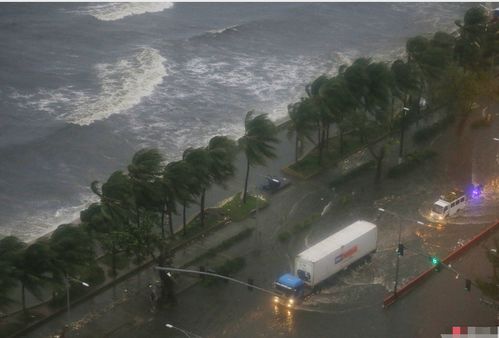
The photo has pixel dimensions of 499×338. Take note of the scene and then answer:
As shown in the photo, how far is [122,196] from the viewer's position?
59094 mm

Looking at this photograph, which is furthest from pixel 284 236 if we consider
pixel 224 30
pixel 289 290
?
pixel 224 30

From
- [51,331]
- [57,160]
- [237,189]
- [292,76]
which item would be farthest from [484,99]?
[51,331]

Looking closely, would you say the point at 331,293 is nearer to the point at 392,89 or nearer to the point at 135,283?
the point at 135,283

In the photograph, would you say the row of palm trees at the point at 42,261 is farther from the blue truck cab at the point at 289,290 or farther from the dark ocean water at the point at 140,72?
the dark ocean water at the point at 140,72

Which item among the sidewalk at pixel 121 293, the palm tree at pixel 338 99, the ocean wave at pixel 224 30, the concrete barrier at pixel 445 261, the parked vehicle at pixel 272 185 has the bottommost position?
the sidewalk at pixel 121 293

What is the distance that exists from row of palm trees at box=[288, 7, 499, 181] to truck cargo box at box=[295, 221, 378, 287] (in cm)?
1585

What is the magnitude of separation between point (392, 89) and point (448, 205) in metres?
16.9

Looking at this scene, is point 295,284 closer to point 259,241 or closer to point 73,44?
point 259,241

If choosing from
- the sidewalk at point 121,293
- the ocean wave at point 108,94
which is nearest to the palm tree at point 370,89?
the sidewalk at point 121,293

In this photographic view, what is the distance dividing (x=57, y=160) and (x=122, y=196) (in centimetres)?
3051

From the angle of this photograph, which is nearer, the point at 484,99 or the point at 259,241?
the point at 259,241

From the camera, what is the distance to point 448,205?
224 ft

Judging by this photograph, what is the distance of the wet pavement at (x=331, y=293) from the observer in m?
54.7

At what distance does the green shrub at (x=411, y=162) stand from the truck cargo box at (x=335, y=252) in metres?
16.0
